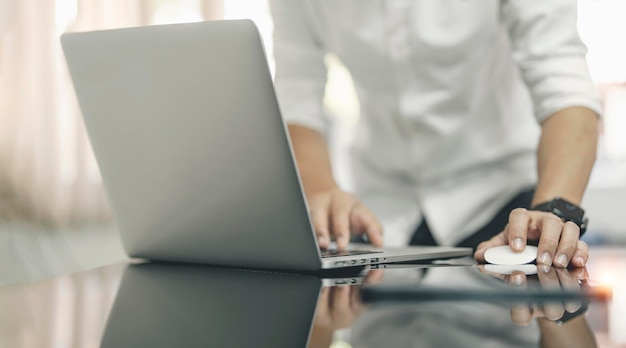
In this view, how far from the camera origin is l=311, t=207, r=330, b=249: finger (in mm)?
950

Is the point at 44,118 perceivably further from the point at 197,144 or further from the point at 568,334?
the point at 568,334

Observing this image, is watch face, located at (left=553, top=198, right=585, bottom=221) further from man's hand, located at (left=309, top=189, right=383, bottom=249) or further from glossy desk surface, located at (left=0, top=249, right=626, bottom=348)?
man's hand, located at (left=309, top=189, right=383, bottom=249)

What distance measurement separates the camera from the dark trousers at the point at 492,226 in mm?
1370

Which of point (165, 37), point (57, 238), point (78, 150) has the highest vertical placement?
point (165, 37)

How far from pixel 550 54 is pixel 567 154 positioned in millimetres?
230

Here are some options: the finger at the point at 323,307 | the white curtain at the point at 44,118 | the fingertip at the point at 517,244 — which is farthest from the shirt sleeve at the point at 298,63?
the white curtain at the point at 44,118

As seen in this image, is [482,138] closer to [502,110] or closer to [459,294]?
[502,110]

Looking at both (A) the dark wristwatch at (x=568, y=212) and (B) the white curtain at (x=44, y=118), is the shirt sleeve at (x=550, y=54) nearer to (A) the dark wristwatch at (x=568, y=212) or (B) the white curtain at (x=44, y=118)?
(A) the dark wristwatch at (x=568, y=212)

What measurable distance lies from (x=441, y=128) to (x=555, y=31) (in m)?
0.27

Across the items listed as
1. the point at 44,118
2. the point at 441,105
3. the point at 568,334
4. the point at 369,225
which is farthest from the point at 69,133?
the point at 568,334

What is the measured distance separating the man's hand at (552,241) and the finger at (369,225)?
25cm

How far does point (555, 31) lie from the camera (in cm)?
127

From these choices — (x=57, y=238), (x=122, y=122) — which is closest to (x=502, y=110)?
(x=122, y=122)

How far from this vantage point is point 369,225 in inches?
42.6
